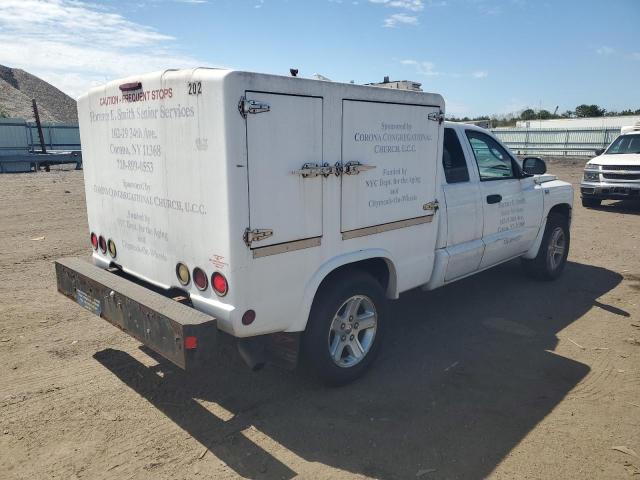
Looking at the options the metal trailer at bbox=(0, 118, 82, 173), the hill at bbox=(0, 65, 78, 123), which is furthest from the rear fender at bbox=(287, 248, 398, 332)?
the hill at bbox=(0, 65, 78, 123)

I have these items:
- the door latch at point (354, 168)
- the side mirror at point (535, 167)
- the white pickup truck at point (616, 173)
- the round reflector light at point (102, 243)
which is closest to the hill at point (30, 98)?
the white pickup truck at point (616, 173)

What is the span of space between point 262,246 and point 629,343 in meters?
3.82

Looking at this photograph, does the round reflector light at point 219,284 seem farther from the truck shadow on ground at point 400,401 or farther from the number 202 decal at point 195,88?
the number 202 decal at point 195,88

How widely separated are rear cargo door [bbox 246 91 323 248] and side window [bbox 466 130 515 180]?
2.56 m

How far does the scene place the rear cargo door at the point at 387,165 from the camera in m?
3.78

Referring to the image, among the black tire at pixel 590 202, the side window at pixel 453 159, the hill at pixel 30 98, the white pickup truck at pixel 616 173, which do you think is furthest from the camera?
the hill at pixel 30 98

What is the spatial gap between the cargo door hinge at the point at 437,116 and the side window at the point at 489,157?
0.98 m

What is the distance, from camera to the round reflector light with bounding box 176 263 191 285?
11.6 ft

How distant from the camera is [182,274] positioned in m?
3.60

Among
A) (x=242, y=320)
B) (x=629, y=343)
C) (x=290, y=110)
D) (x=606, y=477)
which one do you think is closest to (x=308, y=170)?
(x=290, y=110)

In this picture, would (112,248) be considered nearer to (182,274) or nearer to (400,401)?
(182,274)

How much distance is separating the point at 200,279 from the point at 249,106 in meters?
1.19

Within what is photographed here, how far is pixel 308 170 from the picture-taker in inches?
137

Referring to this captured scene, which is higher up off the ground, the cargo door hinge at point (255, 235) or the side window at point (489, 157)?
the side window at point (489, 157)
